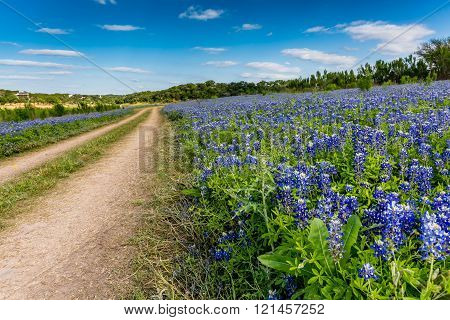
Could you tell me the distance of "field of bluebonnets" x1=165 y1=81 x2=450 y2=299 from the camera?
212 cm

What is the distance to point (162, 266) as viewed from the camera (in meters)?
3.77

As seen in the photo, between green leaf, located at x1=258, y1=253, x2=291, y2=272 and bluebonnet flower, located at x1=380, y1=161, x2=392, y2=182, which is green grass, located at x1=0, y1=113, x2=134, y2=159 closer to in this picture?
green leaf, located at x1=258, y1=253, x2=291, y2=272

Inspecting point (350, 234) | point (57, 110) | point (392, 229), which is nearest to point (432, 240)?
point (392, 229)

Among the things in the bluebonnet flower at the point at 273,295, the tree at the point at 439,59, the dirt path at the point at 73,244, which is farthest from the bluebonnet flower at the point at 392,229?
the tree at the point at 439,59

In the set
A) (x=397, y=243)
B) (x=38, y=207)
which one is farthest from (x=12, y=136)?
(x=397, y=243)

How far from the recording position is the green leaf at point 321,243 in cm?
233

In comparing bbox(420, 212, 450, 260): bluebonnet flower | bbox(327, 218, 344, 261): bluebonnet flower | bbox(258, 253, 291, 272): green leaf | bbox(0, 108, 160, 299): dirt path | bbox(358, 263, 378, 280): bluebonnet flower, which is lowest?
bbox(0, 108, 160, 299): dirt path

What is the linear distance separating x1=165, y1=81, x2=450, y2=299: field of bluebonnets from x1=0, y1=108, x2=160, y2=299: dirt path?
0.97 meters

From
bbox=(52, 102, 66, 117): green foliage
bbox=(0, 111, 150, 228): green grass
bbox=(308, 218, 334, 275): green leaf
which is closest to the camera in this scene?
bbox=(308, 218, 334, 275): green leaf

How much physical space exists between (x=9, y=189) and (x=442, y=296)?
808cm

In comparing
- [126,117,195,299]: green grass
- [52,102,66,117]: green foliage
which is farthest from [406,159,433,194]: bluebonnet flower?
[52,102,66,117]: green foliage

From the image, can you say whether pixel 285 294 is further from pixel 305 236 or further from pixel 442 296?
pixel 442 296

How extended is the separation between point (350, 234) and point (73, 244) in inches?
148

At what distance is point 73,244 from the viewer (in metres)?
4.56
